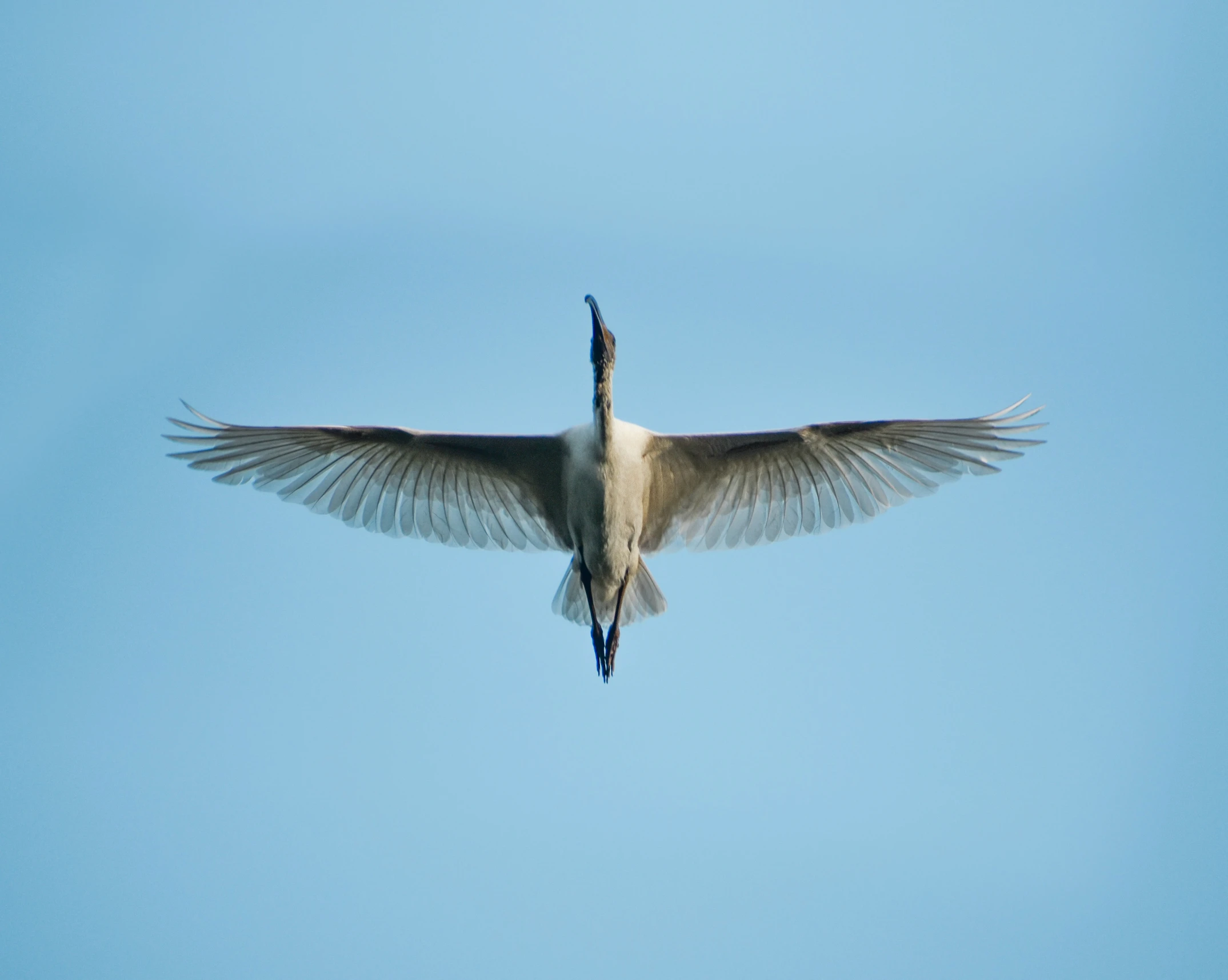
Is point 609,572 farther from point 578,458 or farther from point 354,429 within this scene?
point 354,429

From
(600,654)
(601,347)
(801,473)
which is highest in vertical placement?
(601,347)

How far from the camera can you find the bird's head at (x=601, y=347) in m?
9.01

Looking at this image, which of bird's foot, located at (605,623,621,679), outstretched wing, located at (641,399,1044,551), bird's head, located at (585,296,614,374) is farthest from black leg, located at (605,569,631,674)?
bird's head, located at (585,296,614,374)

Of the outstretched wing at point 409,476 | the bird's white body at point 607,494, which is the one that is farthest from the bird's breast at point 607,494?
the outstretched wing at point 409,476

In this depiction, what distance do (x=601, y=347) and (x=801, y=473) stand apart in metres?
1.97

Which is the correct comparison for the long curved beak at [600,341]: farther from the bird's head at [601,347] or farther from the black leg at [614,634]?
the black leg at [614,634]

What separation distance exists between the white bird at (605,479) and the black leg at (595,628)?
0.04 feet

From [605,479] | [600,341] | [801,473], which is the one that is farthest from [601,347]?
[801,473]

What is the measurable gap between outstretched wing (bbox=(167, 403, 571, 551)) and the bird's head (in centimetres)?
72

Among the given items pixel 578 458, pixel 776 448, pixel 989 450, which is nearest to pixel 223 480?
pixel 578 458

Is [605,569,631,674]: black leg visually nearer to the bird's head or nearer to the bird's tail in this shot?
the bird's tail

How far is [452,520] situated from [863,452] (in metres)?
3.40

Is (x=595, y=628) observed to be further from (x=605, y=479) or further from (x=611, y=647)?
(x=605, y=479)

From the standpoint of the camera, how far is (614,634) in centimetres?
964
